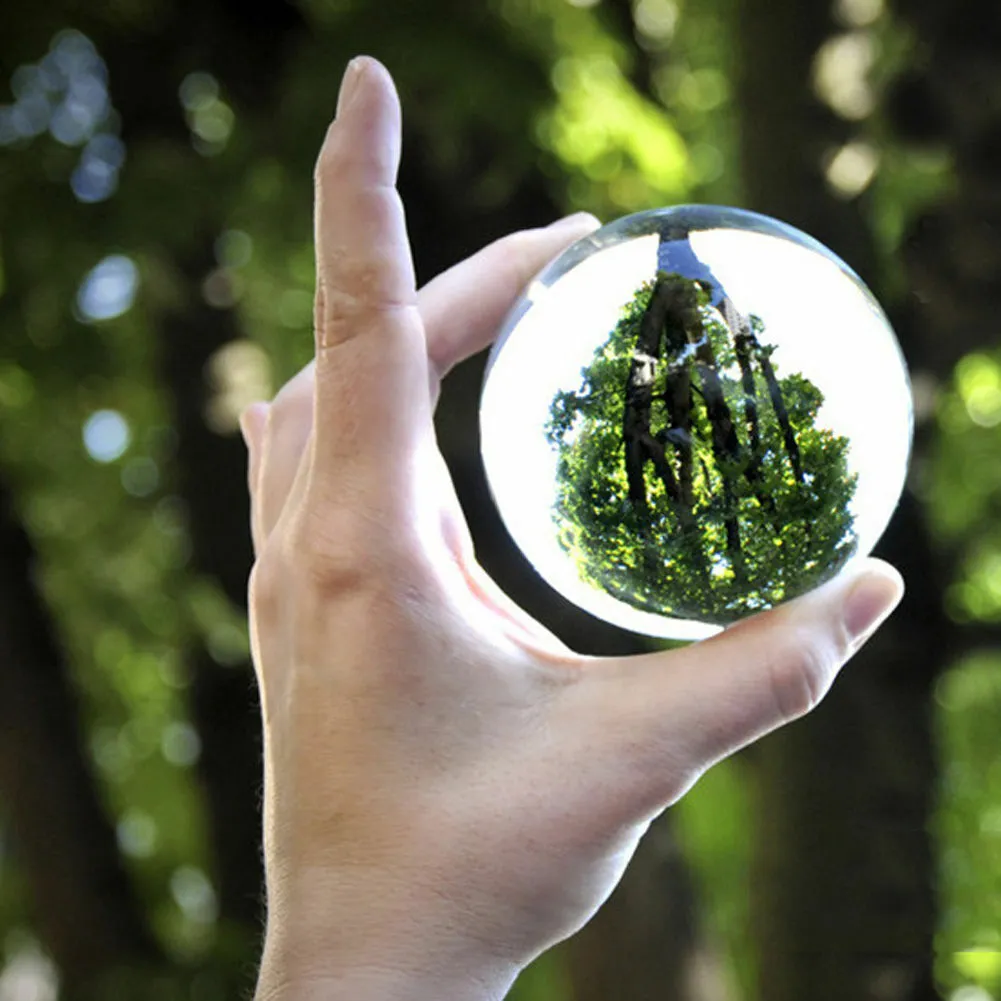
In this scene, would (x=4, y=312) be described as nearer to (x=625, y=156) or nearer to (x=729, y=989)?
(x=625, y=156)

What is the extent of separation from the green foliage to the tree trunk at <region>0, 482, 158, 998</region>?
514 centimetres

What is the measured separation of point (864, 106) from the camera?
4699mm

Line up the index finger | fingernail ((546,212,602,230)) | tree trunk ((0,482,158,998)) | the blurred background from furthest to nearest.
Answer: tree trunk ((0,482,158,998)) → the blurred background → fingernail ((546,212,602,230)) → the index finger

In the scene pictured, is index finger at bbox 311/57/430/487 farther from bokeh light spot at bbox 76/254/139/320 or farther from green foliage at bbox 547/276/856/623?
bokeh light spot at bbox 76/254/139/320

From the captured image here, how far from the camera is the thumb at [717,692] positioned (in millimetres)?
1925

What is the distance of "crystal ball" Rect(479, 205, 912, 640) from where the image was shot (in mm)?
1812

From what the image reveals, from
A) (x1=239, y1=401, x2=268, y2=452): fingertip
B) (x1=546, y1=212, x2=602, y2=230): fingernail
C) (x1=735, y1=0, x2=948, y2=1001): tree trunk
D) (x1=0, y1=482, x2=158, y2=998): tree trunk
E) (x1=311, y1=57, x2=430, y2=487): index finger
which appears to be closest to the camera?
(x1=311, y1=57, x2=430, y2=487): index finger

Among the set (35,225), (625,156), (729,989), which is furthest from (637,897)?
(35,225)

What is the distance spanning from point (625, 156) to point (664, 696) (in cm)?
318

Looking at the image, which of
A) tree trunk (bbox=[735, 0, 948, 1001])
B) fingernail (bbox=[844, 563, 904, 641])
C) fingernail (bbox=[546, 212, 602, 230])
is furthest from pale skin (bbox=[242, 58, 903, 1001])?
tree trunk (bbox=[735, 0, 948, 1001])

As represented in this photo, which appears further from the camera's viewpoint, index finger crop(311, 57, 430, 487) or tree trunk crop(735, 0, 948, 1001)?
tree trunk crop(735, 0, 948, 1001)

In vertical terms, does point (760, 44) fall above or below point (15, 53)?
above

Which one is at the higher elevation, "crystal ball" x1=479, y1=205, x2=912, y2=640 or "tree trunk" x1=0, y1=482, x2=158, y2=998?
"crystal ball" x1=479, y1=205, x2=912, y2=640

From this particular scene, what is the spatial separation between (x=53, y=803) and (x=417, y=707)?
203 inches
